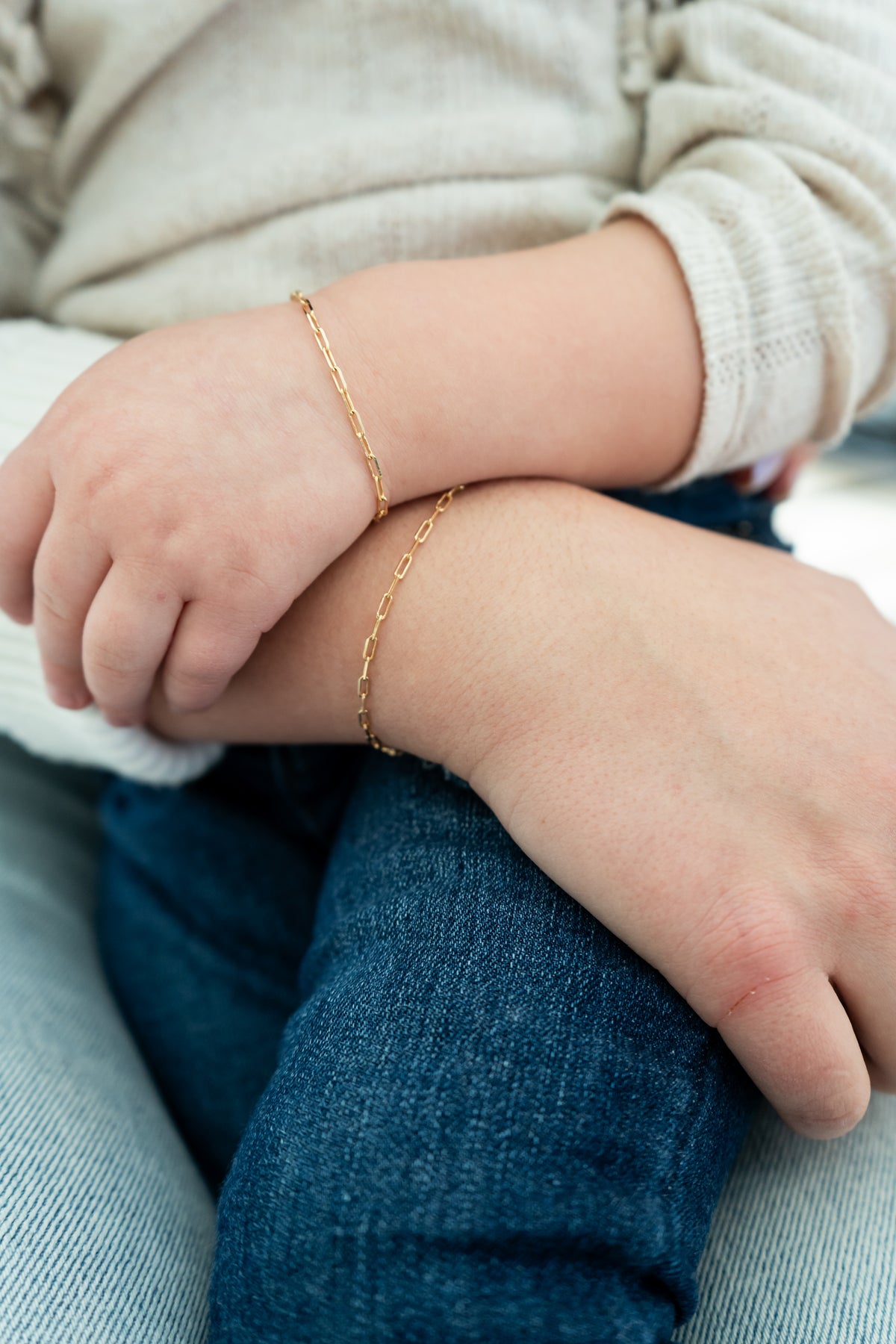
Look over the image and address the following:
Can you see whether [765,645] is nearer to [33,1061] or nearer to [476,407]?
[476,407]

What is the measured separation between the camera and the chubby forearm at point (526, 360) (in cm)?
60

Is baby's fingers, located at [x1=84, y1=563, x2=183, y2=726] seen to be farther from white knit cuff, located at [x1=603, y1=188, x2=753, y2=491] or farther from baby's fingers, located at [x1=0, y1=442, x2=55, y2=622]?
white knit cuff, located at [x1=603, y1=188, x2=753, y2=491]

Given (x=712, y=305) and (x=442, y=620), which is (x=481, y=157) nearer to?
(x=712, y=305)

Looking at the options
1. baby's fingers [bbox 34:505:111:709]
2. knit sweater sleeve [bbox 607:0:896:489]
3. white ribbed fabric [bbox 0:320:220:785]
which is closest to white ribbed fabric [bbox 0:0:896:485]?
knit sweater sleeve [bbox 607:0:896:489]

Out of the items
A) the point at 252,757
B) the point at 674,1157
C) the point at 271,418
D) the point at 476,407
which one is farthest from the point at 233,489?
the point at 674,1157

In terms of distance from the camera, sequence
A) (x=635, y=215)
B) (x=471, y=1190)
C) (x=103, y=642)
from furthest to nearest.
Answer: (x=635, y=215) → (x=103, y=642) → (x=471, y=1190)

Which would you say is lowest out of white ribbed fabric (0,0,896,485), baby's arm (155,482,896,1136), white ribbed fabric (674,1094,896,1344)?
white ribbed fabric (674,1094,896,1344)

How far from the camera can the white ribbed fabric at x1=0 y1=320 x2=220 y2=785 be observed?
695 mm

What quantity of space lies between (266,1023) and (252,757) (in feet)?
0.76

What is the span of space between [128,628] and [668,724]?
338 millimetres

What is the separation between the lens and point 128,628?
569mm

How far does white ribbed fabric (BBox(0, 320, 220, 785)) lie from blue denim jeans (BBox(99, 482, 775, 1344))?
0.18 metres

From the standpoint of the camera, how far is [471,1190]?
0.47m

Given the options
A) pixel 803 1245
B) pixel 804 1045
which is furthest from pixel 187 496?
pixel 803 1245
